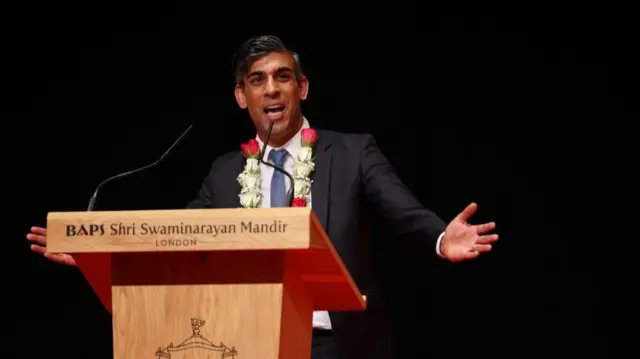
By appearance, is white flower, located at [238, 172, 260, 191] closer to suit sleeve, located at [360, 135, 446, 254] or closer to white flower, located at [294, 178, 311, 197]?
white flower, located at [294, 178, 311, 197]

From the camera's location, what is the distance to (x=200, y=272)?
1647 millimetres

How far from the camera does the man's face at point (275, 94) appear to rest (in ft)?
9.10

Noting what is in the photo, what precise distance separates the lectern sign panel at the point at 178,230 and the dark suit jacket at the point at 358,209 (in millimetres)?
853

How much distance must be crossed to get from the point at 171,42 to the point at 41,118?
0.58 m

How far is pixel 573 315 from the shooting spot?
328cm

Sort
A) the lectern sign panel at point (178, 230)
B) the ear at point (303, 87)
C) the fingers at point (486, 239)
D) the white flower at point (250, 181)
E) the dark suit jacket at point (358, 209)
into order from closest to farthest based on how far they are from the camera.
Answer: the lectern sign panel at point (178, 230), the fingers at point (486, 239), the dark suit jacket at point (358, 209), the white flower at point (250, 181), the ear at point (303, 87)

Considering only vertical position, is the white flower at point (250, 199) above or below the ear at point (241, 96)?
below

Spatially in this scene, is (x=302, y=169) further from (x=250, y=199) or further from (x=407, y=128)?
(x=407, y=128)

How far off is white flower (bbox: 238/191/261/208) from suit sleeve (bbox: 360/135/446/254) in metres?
0.29

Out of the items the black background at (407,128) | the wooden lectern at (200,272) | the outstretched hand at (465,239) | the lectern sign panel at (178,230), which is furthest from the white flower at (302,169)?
the lectern sign panel at (178,230)

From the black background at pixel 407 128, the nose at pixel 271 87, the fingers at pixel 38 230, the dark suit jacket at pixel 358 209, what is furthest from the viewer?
the black background at pixel 407 128

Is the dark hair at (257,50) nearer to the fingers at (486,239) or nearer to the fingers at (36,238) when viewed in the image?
the fingers at (36,238)

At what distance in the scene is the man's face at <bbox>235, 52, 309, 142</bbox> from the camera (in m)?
2.77

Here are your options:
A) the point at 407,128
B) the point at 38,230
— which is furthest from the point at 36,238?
the point at 407,128
